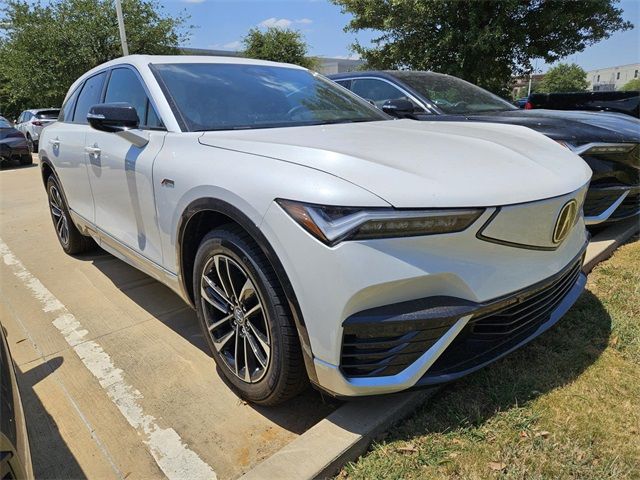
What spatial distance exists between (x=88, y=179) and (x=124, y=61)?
922 millimetres

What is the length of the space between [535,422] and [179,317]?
234 centimetres

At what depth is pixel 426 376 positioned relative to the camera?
1.79 meters

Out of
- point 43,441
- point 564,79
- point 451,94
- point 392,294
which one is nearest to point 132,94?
point 43,441

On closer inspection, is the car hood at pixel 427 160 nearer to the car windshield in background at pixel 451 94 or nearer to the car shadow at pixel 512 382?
the car shadow at pixel 512 382

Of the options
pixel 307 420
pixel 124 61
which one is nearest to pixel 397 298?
pixel 307 420

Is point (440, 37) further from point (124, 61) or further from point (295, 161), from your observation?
point (295, 161)

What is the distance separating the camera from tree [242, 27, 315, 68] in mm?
27625

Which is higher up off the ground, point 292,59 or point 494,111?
point 292,59

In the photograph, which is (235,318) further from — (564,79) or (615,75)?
(615,75)

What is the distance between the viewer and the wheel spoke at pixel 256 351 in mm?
2080

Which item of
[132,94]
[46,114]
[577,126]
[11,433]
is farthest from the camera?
[46,114]

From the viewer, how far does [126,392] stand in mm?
2475

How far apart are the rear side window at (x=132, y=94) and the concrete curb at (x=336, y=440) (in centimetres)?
185

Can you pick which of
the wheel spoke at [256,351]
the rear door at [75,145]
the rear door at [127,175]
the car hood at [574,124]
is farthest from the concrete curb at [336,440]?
the car hood at [574,124]
